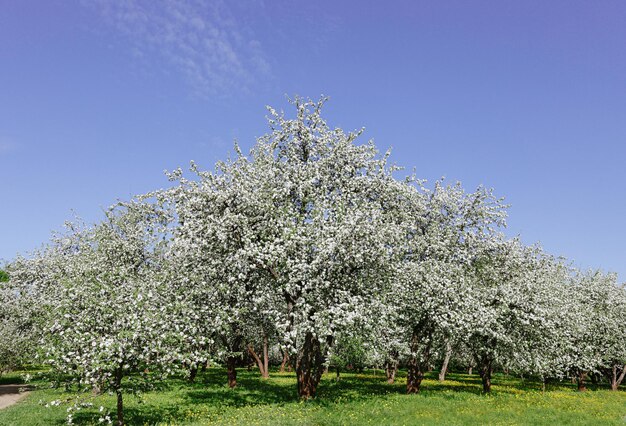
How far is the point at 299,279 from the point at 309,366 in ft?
Result: 20.9

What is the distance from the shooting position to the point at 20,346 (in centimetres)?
3631

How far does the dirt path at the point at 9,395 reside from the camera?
31.2 metres

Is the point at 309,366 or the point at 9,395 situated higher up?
the point at 309,366

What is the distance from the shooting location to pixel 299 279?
24.9 m

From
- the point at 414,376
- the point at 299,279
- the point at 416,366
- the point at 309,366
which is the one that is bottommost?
the point at 414,376

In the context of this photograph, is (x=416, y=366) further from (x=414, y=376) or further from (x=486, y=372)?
(x=486, y=372)

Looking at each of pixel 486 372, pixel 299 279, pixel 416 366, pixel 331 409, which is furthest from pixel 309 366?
pixel 486 372

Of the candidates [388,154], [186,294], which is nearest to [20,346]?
[186,294]

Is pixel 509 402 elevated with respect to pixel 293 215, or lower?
lower

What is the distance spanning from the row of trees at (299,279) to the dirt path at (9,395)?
3128 millimetres

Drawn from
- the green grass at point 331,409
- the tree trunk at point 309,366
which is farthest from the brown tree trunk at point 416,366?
the tree trunk at point 309,366

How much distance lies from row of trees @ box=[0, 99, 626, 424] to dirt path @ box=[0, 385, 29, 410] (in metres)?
3.13

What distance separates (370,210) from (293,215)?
15.2ft

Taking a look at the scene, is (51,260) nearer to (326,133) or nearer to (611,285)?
(326,133)
